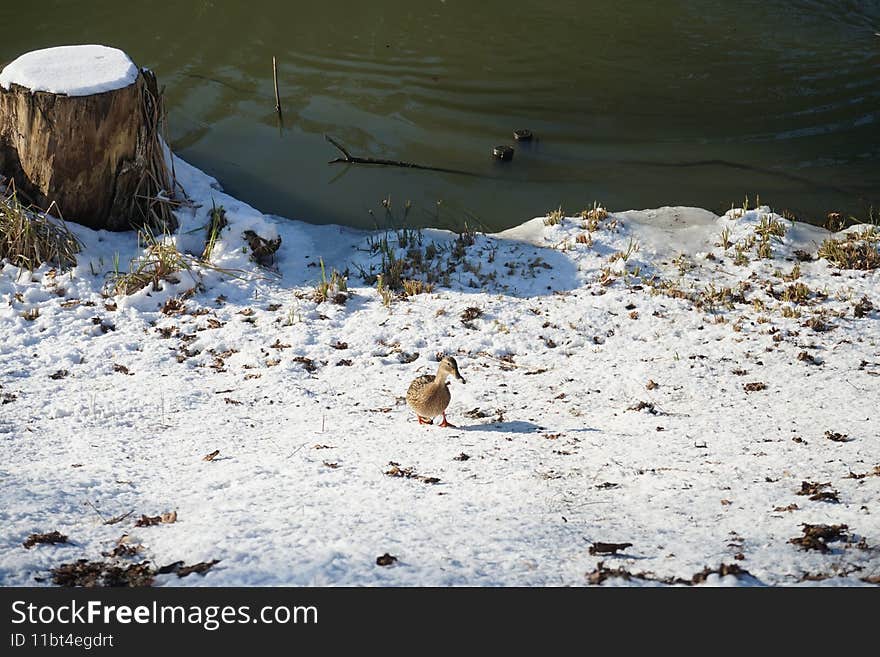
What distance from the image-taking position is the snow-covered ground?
12.7 feet

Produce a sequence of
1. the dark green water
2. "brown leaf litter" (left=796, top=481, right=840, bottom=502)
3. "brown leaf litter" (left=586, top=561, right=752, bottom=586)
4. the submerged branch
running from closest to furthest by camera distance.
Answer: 1. "brown leaf litter" (left=586, top=561, right=752, bottom=586)
2. "brown leaf litter" (left=796, top=481, right=840, bottom=502)
3. the dark green water
4. the submerged branch

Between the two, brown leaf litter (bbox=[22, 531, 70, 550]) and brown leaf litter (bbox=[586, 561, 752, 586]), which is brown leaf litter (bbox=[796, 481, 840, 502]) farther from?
brown leaf litter (bbox=[22, 531, 70, 550])

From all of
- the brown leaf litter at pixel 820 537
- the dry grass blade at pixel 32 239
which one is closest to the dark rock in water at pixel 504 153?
the dry grass blade at pixel 32 239

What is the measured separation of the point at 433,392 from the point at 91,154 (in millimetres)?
4129

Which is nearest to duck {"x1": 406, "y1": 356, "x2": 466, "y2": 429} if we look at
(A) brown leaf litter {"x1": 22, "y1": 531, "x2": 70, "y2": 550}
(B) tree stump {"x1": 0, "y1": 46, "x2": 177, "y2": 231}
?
(A) brown leaf litter {"x1": 22, "y1": 531, "x2": 70, "y2": 550}

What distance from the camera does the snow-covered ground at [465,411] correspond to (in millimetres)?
3883

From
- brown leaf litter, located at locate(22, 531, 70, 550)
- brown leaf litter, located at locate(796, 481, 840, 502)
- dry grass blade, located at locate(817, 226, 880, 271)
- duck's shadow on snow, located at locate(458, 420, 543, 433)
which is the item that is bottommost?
duck's shadow on snow, located at locate(458, 420, 543, 433)

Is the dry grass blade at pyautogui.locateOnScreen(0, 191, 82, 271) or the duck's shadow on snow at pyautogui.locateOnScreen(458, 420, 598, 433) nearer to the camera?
the duck's shadow on snow at pyautogui.locateOnScreen(458, 420, 598, 433)

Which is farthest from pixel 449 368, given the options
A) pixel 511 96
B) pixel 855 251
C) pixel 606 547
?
pixel 511 96

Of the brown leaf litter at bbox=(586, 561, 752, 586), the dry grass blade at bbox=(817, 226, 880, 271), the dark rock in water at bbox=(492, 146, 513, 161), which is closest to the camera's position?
the brown leaf litter at bbox=(586, 561, 752, 586)

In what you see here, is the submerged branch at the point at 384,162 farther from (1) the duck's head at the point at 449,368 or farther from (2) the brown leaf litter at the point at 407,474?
(2) the brown leaf litter at the point at 407,474

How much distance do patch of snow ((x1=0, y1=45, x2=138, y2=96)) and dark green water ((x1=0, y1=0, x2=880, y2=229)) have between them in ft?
7.10
